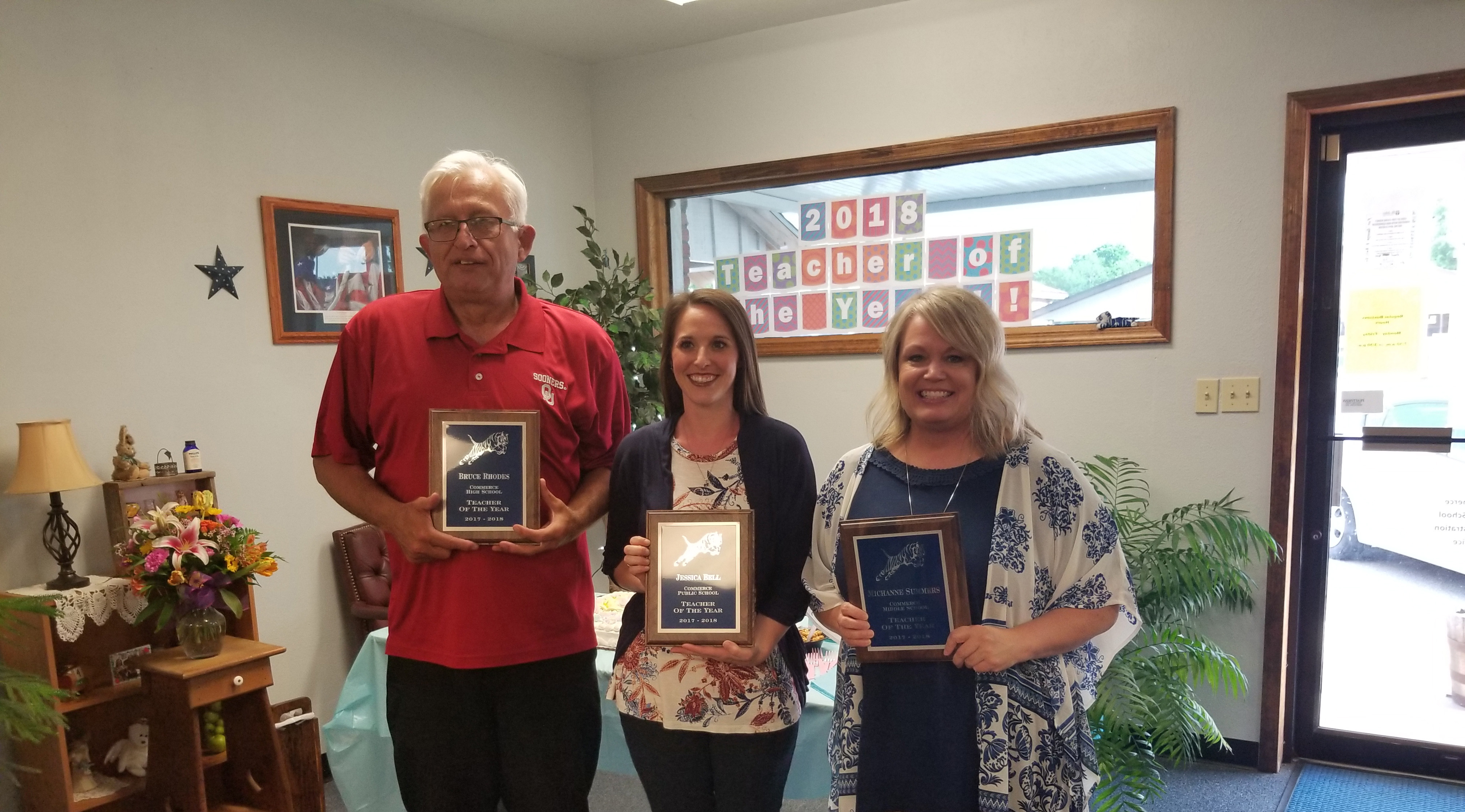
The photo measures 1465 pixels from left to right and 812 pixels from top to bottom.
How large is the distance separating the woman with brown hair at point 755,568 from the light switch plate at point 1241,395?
228cm

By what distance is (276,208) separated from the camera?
11.1 ft

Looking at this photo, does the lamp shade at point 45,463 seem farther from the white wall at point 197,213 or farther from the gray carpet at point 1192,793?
the gray carpet at point 1192,793

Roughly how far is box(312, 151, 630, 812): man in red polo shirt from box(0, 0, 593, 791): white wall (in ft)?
5.42

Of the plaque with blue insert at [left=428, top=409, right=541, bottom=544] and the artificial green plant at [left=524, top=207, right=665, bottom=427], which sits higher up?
the artificial green plant at [left=524, top=207, right=665, bottom=427]

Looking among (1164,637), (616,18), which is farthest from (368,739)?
(616,18)

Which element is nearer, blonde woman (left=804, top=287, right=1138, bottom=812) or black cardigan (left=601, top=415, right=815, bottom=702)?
blonde woman (left=804, top=287, right=1138, bottom=812)

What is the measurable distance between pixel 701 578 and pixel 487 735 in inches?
21.8

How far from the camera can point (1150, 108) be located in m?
3.41

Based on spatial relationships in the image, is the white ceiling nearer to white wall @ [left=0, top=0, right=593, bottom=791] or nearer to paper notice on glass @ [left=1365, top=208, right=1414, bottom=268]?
white wall @ [left=0, top=0, right=593, bottom=791]

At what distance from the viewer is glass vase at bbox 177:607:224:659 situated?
9.03 ft

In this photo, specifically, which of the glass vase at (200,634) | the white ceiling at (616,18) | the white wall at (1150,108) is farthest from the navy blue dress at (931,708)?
the white ceiling at (616,18)

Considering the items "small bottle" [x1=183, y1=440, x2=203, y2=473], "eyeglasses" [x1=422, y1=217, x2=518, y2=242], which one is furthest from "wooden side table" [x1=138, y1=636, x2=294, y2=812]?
"eyeglasses" [x1=422, y1=217, x2=518, y2=242]

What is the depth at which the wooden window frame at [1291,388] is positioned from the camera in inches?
121

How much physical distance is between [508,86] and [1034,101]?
2385 mm
